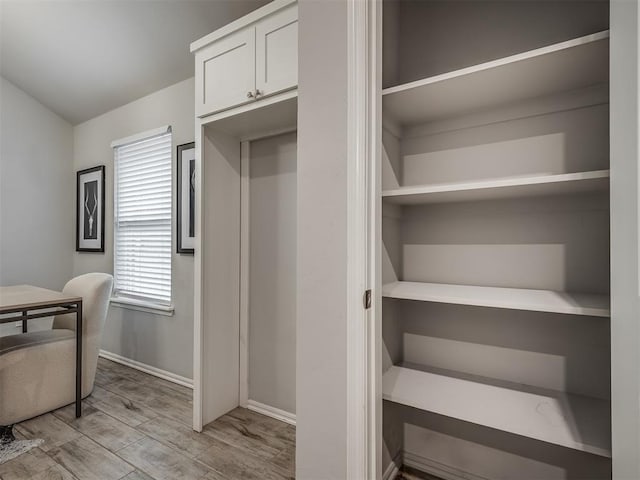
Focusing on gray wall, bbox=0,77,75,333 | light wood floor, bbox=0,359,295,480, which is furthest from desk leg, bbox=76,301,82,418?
gray wall, bbox=0,77,75,333

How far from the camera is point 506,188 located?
3.98ft

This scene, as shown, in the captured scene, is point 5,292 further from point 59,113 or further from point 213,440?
point 59,113

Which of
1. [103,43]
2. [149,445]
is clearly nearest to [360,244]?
[149,445]

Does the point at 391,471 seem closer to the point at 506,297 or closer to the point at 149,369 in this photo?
the point at 506,297

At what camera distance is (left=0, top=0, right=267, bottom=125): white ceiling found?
2223 mm

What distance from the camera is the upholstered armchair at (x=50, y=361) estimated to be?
6.73 feet

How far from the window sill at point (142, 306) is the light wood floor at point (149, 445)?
2.15ft

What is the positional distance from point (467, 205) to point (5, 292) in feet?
9.76

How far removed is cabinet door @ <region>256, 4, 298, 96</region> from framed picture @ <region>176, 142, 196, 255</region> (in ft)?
3.68

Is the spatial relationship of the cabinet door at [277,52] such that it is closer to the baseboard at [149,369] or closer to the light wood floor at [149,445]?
the light wood floor at [149,445]

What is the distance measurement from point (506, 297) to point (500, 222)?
1.23ft

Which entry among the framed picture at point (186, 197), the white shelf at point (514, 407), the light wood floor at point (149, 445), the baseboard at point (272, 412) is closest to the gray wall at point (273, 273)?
the baseboard at point (272, 412)

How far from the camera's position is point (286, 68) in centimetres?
167

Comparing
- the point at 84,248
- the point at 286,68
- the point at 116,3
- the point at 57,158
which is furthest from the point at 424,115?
the point at 57,158
